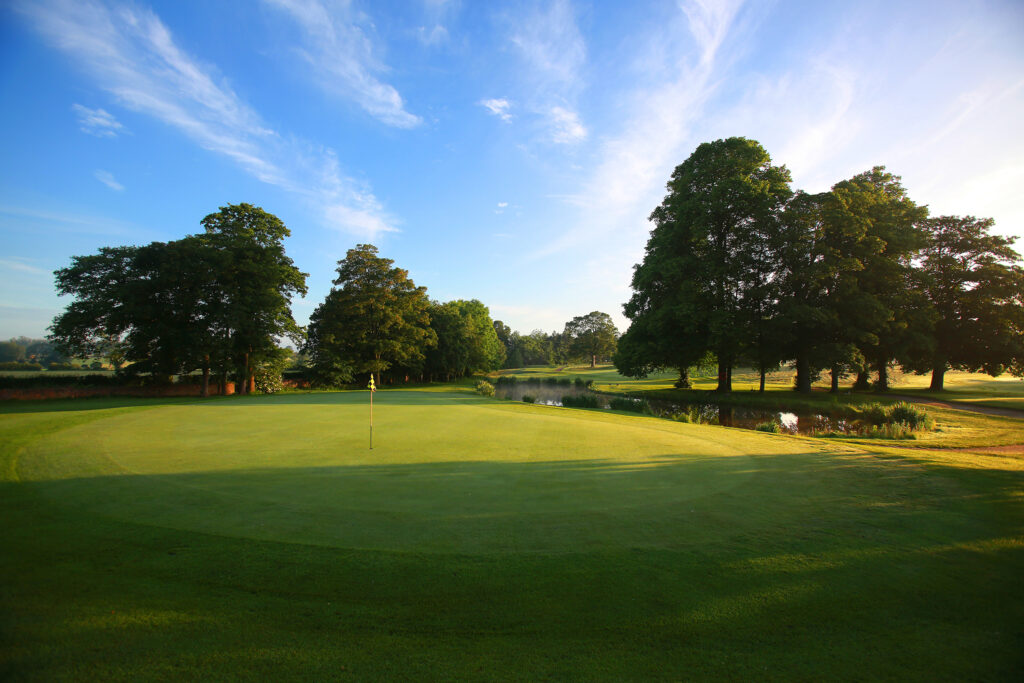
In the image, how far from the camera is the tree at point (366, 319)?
4119 centimetres

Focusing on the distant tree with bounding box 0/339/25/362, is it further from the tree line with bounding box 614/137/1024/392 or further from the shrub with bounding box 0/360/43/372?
the tree line with bounding box 614/137/1024/392

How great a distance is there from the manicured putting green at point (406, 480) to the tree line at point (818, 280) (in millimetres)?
18478

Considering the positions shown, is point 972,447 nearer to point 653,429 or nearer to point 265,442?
point 653,429

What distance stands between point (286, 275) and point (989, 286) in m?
52.0

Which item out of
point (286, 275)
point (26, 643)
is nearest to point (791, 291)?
point (26, 643)

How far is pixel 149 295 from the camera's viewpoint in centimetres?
2614

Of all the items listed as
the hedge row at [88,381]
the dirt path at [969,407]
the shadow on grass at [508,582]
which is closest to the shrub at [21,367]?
the hedge row at [88,381]

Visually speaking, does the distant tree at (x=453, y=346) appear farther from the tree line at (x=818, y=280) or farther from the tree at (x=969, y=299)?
the tree at (x=969, y=299)

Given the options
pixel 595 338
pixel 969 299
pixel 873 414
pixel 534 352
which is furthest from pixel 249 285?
pixel 534 352

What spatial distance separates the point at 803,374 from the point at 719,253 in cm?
1097

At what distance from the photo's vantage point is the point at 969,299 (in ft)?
94.2

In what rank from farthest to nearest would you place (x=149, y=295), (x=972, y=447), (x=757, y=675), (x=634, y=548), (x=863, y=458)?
(x=149, y=295) → (x=972, y=447) → (x=863, y=458) → (x=634, y=548) → (x=757, y=675)

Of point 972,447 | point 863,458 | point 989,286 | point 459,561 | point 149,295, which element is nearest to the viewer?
point 459,561

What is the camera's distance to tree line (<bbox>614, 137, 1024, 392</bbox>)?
88.2 ft
